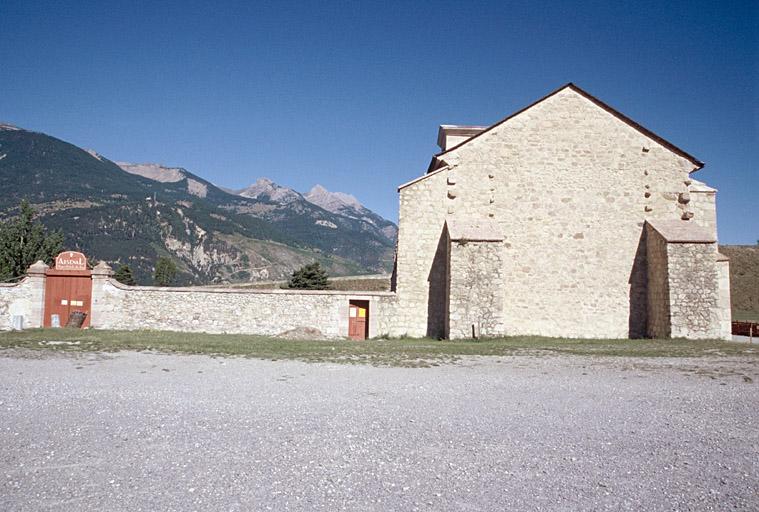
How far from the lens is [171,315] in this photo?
19703mm

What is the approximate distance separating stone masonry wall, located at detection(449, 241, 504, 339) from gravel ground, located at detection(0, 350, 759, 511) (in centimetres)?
786

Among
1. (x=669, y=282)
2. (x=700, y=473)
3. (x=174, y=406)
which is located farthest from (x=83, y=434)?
(x=669, y=282)

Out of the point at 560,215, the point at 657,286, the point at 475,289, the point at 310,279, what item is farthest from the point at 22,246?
the point at 657,286

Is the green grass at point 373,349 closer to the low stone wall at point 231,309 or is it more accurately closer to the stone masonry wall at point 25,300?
the low stone wall at point 231,309

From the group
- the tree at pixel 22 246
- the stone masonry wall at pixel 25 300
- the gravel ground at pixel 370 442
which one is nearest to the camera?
the gravel ground at pixel 370 442

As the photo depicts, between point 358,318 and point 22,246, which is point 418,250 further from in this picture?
point 22,246

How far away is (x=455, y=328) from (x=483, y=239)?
3.38 meters

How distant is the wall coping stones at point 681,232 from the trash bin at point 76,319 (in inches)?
912

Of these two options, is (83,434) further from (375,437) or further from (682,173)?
(682,173)

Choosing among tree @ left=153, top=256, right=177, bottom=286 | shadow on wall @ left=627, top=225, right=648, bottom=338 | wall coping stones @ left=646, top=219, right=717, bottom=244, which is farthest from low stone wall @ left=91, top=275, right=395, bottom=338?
tree @ left=153, top=256, right=177, bottom=286

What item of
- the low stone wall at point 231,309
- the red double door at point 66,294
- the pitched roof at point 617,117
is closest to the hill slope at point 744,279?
the pitched roof at point 617,117

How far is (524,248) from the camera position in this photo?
19344 mm

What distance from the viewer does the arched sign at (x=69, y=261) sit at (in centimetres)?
2023

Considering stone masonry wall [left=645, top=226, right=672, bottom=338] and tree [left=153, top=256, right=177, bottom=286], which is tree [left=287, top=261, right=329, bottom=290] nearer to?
tree [left=153, top=256, right=177, bottom=286]
